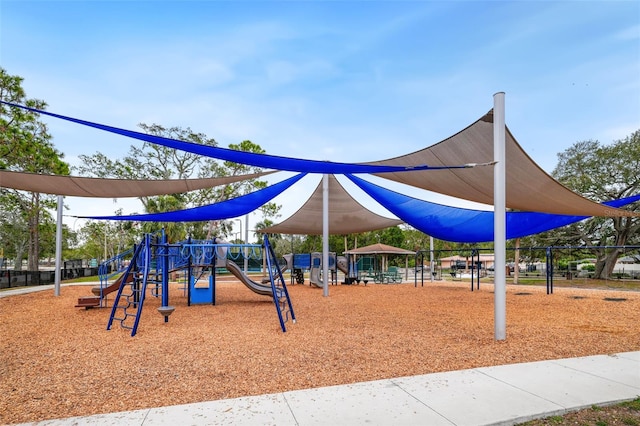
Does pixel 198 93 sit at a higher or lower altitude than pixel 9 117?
lower

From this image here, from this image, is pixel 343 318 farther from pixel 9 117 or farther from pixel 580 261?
pixel 580 261

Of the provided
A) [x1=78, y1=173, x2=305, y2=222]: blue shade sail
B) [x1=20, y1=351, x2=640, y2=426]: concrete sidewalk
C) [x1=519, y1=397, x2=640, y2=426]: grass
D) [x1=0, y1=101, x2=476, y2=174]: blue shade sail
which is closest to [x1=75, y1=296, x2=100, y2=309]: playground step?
[x1=78, y1=173, x2=305, y2=222]: blue shade sail

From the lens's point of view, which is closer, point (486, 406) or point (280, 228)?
point (486, 406)

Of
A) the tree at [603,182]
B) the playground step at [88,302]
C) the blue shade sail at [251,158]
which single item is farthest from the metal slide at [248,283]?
the tree at [603,182]

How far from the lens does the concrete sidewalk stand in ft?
8.75

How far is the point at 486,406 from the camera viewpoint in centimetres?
288

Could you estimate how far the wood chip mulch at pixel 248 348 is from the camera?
3.32 m

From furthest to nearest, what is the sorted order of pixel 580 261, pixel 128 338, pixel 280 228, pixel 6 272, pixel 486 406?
pixel 580 261 → pixel 280 228 → pixel 6 272 → pixel 128 338 → pixel 486 406

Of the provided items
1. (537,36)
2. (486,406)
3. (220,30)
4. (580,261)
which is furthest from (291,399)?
(580,261)

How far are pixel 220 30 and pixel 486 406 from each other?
20.2 ft

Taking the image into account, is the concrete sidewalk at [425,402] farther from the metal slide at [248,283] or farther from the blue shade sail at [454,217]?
the blue shade sail at [454,217]

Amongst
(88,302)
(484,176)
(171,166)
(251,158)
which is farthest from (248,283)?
(171,166)

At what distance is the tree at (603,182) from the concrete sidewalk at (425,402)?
1880cm

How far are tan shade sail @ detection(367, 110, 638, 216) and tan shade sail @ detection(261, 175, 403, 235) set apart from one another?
4497 mm
